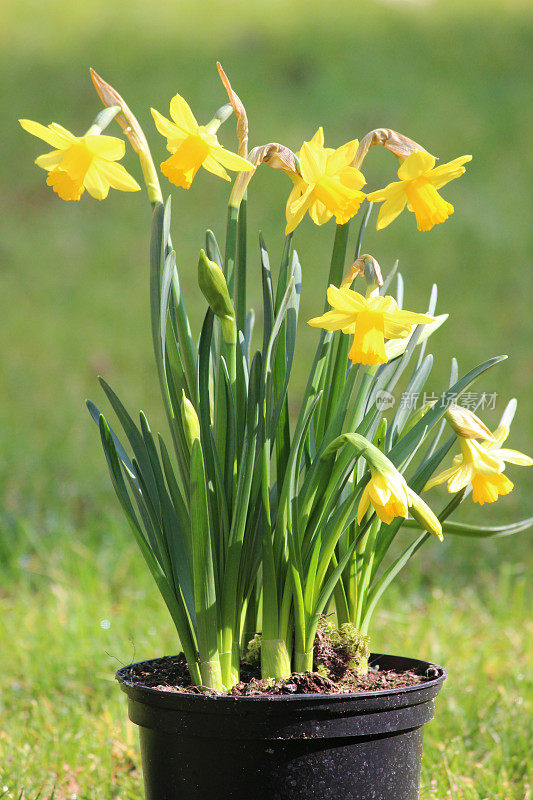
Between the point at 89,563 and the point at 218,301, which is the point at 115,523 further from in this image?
the point at 218,301

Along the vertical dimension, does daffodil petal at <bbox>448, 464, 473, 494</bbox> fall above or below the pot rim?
above

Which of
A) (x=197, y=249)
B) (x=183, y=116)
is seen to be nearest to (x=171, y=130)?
(x=183, y=116)

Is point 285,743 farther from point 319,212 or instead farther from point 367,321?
point 319,212

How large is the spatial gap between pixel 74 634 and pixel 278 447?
3.60 feet

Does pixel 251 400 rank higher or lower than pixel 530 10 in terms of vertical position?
lower

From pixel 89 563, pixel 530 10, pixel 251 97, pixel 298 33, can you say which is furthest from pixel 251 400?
pixel 530 10

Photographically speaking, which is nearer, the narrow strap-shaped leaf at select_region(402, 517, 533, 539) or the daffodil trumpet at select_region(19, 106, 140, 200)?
the daffodil trumpet at select_region(19, 106, 140, 200)

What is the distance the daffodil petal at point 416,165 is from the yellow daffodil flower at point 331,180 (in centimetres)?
5

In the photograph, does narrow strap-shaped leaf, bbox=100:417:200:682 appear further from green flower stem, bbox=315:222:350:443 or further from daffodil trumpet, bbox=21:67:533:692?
green flower stem, bbox=315:222:350:443

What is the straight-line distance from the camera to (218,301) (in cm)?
84

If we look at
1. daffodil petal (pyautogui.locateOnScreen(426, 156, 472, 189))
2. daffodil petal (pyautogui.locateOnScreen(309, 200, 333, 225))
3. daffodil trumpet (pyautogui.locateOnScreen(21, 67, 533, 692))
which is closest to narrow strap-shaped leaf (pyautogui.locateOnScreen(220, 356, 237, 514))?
daffodil trumpet (pyautogui.locateOnScreen(21, 67, 533, 692))

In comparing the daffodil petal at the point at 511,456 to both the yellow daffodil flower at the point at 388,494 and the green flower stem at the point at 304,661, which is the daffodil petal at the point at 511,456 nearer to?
the yellow daffodil flower at the point at 388,494

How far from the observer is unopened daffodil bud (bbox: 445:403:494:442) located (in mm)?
885

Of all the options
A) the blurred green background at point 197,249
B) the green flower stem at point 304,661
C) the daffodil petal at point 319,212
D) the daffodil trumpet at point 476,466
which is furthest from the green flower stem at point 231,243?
the blurred green background at point 197,249
